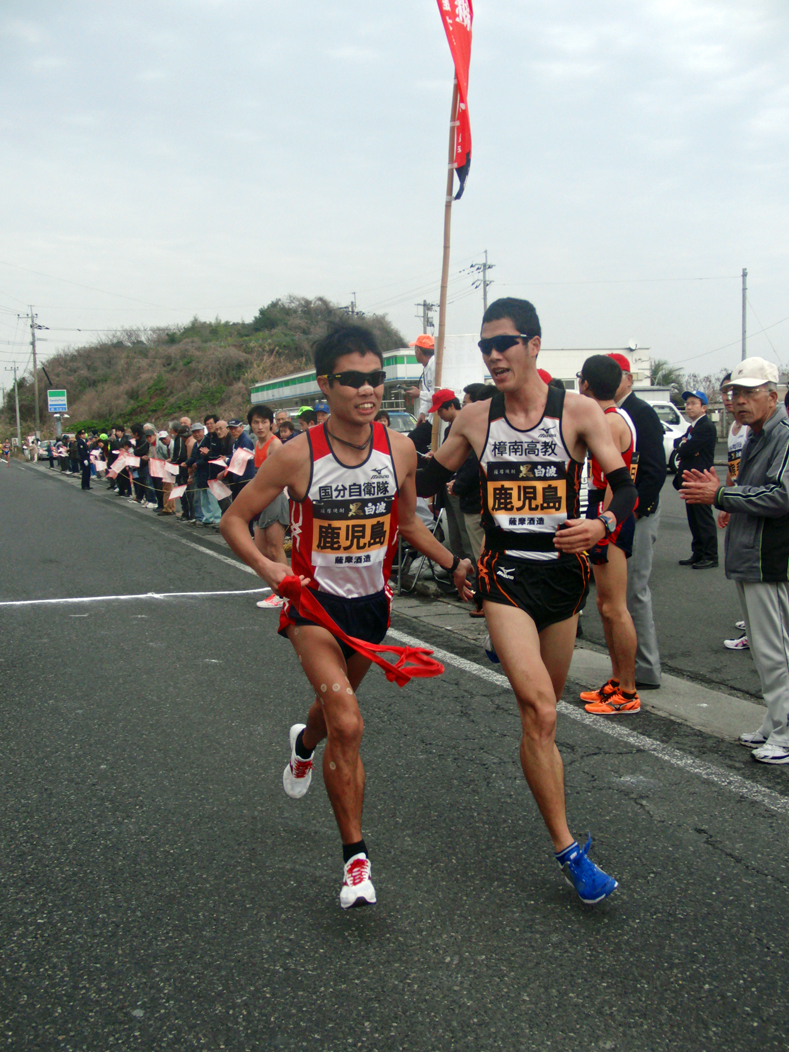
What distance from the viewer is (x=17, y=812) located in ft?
12.8

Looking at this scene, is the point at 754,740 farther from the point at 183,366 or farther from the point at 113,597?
the point at 183,366

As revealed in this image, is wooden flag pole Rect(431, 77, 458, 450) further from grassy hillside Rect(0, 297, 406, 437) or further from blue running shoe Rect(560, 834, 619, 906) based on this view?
grassy hillside Rect(0, 297, 406, 437)

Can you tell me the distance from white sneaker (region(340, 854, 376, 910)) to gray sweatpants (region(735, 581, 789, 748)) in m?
2.38

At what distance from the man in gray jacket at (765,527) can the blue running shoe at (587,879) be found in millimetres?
1735

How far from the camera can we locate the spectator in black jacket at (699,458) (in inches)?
406

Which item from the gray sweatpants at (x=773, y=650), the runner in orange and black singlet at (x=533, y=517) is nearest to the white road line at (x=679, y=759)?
the gray sweatpants at (x=773, y=650)

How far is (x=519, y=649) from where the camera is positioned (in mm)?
3275

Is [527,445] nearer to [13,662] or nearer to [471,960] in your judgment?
[471,960]

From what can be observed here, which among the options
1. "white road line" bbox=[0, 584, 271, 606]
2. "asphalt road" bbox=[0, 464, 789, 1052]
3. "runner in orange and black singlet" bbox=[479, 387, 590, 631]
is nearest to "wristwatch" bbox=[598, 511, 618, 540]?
"runner in orange and black singlet" bbox=[479, 387, 590, 631]

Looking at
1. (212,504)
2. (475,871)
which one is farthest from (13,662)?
(212,504)

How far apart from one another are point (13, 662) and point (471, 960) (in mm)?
4806

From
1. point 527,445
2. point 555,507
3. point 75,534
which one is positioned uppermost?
point 527,445

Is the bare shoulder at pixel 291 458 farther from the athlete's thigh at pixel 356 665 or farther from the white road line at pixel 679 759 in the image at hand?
the white road line at pixel 679 759

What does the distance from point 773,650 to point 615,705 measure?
3.37 feet
